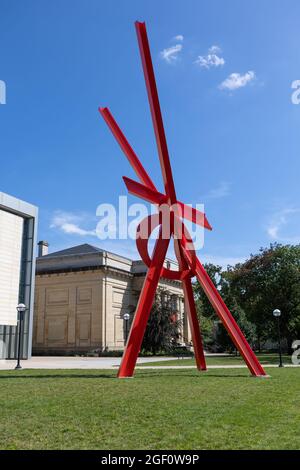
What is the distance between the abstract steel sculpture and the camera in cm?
1551

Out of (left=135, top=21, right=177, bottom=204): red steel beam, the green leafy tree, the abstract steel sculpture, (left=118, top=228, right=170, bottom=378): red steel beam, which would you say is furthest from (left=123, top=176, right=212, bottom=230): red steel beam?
the green leafy tree

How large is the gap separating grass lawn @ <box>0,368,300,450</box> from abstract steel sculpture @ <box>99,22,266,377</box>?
11.8 ft

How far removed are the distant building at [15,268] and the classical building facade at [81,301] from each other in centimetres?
1276

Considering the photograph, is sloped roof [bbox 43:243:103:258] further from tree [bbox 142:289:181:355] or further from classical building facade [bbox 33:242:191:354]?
tree [bbox 142:289:181:355]

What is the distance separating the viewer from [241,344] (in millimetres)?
15805

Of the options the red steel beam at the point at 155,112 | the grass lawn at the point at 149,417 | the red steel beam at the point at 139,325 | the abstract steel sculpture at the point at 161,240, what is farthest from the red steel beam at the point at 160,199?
the grass lawn at the point at 149,417

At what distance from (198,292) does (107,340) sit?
23067 mm

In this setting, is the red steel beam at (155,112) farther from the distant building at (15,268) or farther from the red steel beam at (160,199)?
the distant building at (15,268)

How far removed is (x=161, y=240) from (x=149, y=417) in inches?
374

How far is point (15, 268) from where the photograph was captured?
36.8 metres

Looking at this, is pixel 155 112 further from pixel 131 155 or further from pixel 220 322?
pixel 220 322

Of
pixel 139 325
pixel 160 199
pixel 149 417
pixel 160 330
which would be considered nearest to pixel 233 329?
pixel 139 325

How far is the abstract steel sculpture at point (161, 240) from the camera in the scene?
15.5 meters
